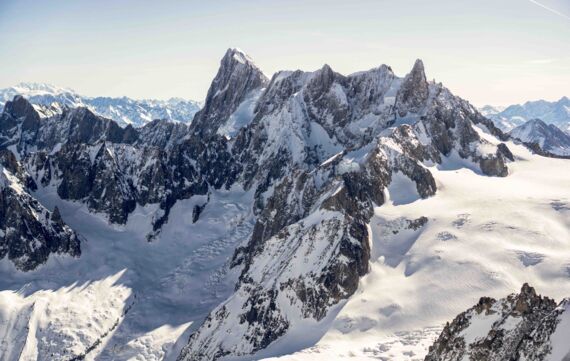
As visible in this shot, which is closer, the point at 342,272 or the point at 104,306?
the point at 342,272

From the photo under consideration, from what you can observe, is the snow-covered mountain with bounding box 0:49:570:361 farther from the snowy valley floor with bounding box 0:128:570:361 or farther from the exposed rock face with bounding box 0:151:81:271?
the exposed rock face with bounding box 0:151:81:271

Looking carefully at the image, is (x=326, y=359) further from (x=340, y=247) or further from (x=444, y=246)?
(x=444, y=246)

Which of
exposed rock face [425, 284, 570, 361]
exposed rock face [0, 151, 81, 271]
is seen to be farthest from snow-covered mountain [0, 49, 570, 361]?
exposed rock face [425, 284, 570, 361]

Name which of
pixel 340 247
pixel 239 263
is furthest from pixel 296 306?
pixel 239 263

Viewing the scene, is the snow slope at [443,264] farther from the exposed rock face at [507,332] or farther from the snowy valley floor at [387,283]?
the exposed rock face at [507,332]

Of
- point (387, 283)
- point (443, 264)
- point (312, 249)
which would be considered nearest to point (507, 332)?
point (387, 283)

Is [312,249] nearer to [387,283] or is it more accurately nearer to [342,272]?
[342,272]
